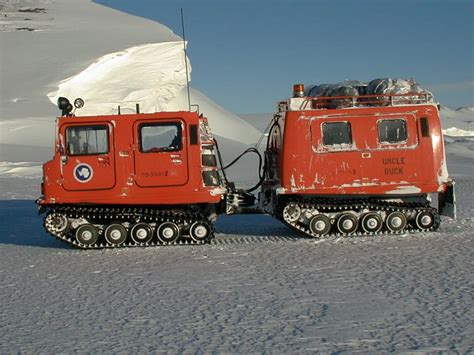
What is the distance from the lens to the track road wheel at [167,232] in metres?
8.86

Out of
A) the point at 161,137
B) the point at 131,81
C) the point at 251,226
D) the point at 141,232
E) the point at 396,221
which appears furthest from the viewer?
the point at 131,81

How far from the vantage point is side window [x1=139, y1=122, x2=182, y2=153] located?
28.8 feet

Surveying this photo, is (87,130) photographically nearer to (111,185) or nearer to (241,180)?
(111,185)

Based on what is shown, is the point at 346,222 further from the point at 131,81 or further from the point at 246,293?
the point at 131,81

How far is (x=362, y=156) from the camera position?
9.02 m

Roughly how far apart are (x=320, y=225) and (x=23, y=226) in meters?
5.75

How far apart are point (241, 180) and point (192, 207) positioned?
1009cm

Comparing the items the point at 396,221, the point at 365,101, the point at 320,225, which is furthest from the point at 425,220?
the point at 365,101

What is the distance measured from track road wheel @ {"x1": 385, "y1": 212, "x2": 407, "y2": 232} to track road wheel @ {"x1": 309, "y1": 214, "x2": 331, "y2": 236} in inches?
36.3

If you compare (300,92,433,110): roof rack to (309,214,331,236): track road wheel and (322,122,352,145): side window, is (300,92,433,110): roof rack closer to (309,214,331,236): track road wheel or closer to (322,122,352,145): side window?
(322,122,352,145): side window

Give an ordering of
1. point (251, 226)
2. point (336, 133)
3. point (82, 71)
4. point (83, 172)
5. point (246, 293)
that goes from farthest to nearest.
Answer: point (82, 71), point (251, 226), point (336, 133), point (83, 172), point (246, 293)

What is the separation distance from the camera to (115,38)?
39719 mm

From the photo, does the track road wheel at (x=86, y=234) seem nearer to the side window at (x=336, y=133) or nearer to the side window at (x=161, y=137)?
the side window at (x=161, y=137)

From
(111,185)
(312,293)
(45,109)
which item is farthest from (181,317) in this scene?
(45,109)
